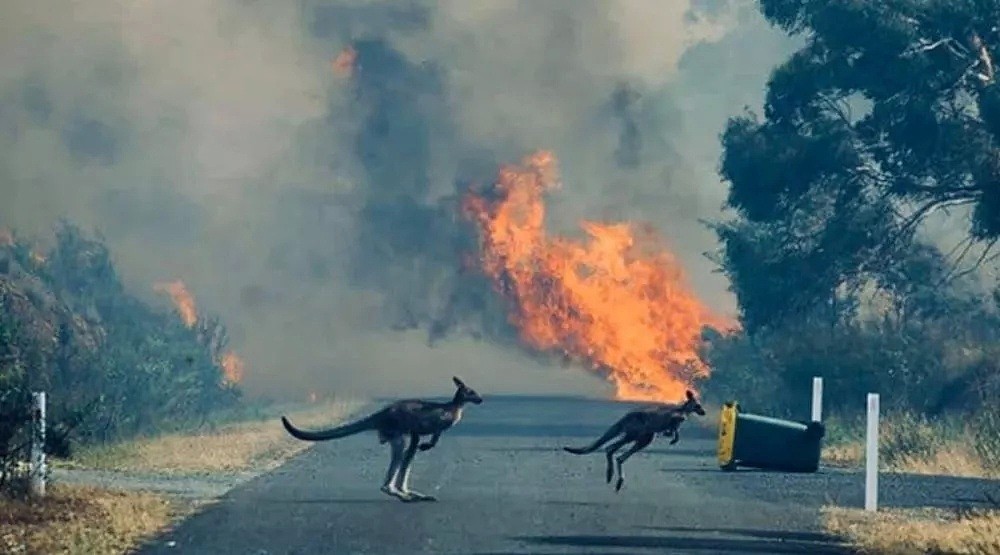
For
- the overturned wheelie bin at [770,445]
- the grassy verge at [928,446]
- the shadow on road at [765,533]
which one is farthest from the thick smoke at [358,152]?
the shadow on road at [765,533]

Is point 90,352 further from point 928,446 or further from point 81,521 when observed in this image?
point 81,521

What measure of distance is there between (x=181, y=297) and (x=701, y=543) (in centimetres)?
4196

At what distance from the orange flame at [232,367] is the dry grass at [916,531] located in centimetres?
3353

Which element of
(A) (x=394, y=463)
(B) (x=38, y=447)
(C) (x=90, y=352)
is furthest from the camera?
(C) (x=90, y=352)

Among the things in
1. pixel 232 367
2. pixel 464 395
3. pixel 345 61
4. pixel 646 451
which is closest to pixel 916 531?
pixel 464 395

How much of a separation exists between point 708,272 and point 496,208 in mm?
6729

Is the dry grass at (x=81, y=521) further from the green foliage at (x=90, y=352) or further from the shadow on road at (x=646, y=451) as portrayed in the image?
the shadow on road at (x=646, y=451)

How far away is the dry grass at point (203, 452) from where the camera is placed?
2912cm

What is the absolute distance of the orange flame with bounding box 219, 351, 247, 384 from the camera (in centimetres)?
5562

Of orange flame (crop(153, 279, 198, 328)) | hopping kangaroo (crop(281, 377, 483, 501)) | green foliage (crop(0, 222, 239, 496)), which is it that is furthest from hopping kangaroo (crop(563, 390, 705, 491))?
orange flame (crop(153, 279, 198, 328))

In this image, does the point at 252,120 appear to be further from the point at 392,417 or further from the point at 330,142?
the point at 392,417

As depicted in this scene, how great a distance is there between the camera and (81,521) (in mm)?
20203

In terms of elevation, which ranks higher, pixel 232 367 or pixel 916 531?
pixel 232 367

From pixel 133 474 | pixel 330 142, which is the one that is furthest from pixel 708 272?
pixel 133 474
